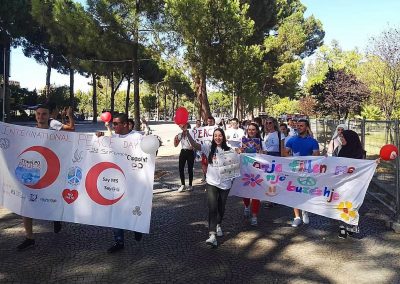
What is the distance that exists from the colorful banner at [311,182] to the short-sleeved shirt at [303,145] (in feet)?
1.06

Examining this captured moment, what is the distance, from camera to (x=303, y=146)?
22.3 ft

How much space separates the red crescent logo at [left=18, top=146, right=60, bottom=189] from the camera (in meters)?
5.49

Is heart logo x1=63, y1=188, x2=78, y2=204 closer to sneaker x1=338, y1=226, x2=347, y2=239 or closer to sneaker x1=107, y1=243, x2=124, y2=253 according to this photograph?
sneaker x1=107, y1=243, x2=124, y2=253

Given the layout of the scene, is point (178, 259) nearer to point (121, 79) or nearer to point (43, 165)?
point (43, 165)

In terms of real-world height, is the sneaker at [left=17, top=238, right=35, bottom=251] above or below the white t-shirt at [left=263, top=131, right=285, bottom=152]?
below

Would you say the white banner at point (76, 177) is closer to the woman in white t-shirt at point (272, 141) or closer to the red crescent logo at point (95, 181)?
the red crescent logo at point (95, 181)

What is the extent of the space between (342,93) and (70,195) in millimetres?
32747

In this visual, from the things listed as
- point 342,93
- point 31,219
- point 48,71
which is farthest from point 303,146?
point 48,71

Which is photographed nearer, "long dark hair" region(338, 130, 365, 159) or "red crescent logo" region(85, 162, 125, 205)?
"red crescent logo" region(85, 162, 125, 205)

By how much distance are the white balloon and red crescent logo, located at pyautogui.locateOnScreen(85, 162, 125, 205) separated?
48 centimetres

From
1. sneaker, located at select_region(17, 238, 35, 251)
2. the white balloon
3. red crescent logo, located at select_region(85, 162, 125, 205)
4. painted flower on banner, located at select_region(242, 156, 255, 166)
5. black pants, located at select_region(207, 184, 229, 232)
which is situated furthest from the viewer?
painted flower on banner, located at select_region(242, 156, 255, 166)

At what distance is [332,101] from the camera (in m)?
35.6

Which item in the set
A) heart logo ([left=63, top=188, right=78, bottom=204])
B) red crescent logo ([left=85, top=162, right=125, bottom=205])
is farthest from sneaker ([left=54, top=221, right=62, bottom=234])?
red crescent logo ([left=85, top=162, right=125, bottom=205])

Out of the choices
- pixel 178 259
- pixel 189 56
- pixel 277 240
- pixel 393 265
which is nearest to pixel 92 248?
pixel 178 259
